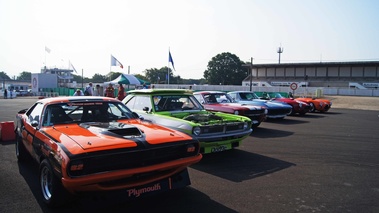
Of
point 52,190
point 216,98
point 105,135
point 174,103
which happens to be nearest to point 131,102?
point 174,103

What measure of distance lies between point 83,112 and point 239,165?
3068mm

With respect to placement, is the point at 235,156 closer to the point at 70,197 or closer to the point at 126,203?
the point at 126,203

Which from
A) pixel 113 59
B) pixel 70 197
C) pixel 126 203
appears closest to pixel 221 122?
pixel 126 203

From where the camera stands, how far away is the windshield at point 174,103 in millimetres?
7176

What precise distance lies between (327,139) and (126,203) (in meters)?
6.98

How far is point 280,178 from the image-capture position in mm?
4992

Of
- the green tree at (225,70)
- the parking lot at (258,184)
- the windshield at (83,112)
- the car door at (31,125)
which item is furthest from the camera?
the green tree at (225,70)

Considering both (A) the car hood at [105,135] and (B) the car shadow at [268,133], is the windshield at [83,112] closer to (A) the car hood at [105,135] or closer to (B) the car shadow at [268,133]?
(A) the car hood at [105,135]

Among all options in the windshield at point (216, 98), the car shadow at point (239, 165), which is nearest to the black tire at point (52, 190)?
the car shadow at point (239, 165)

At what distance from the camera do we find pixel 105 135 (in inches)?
149

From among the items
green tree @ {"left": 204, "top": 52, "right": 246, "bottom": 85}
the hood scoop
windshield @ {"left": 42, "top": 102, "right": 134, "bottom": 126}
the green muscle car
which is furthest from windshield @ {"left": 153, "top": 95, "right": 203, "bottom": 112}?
green tree @ {"left": 204, "top": 52, "right": 246, "bottom": 85}

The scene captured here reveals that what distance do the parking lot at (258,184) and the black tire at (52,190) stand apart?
5.1 inches

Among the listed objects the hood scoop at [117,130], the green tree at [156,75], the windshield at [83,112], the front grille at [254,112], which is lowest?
the front grille at [254,112]

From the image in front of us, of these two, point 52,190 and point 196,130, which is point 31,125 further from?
point 196,130
